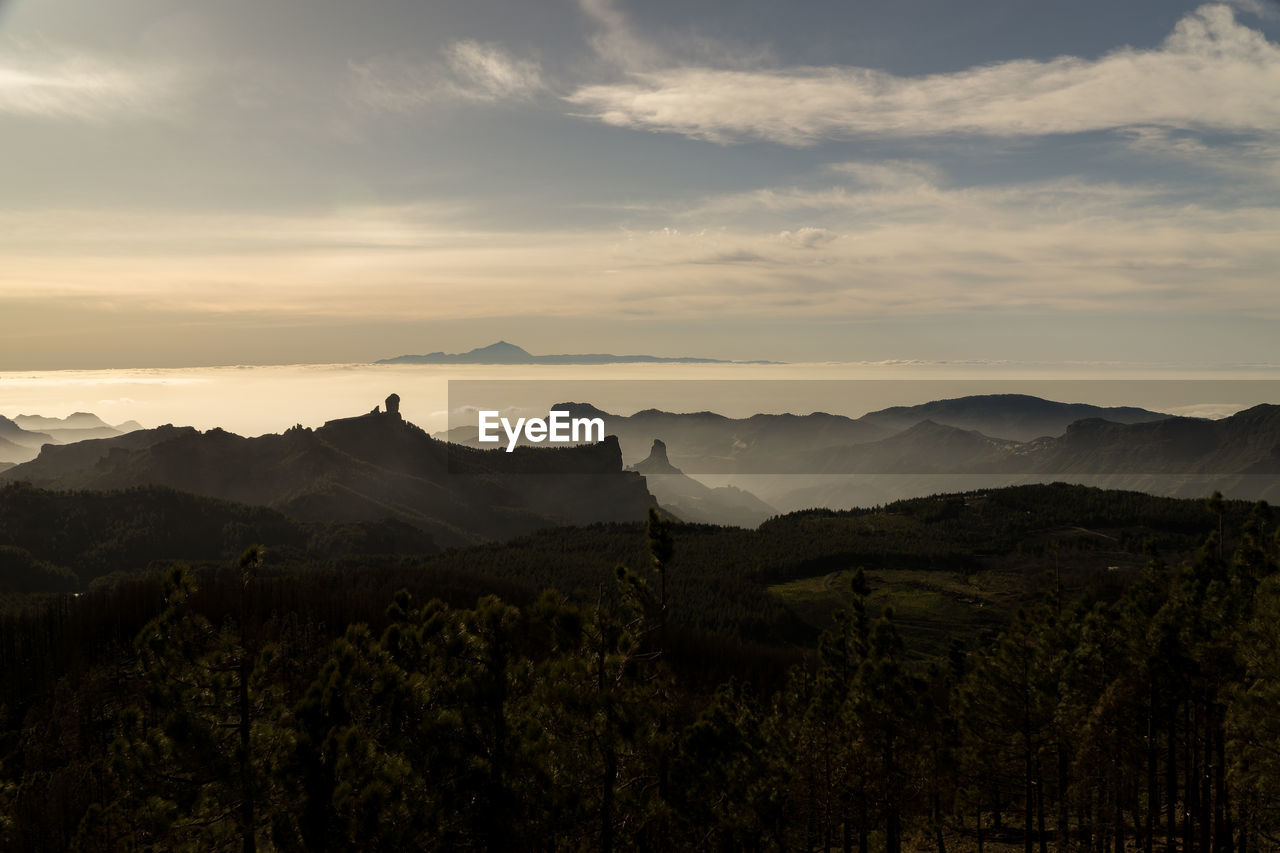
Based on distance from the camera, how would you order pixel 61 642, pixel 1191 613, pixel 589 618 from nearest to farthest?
pixel 589 618 < pixel 1191 613 < pixel 61 642

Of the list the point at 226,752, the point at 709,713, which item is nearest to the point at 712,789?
the point at 709,713

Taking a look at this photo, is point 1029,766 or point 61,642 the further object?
point 61,642

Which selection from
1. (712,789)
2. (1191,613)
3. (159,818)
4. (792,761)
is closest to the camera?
(159,818)

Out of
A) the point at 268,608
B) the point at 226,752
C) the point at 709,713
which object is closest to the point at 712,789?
the point at 709,713

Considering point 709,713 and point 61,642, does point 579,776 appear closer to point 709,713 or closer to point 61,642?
point 709,713

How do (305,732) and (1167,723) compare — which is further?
(1167,723)

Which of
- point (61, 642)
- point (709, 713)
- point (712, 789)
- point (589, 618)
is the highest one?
point (589, 618)

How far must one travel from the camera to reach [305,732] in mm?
30312

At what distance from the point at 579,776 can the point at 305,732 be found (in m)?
10.4

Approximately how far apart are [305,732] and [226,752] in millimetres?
2643

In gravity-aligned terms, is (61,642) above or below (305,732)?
below

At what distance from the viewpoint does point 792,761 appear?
60250mm

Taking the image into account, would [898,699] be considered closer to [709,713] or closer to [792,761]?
[792,761]

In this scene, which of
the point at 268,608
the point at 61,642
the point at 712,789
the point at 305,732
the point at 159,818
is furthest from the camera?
the point at 268,608
